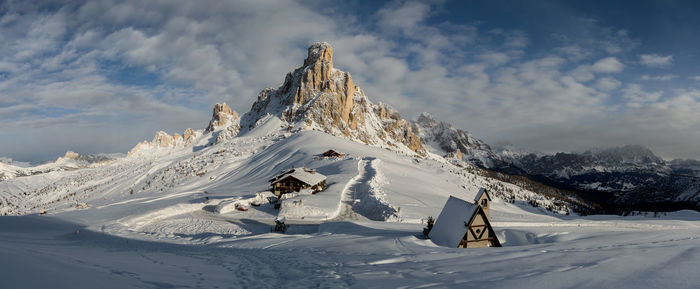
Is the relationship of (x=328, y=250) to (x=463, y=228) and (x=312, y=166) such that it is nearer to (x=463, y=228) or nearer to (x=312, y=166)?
(x=463, y=228)

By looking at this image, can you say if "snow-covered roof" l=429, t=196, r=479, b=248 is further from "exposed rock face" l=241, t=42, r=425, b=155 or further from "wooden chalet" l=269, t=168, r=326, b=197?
"exposed rock face" l=241, t=42, r=425, b=155

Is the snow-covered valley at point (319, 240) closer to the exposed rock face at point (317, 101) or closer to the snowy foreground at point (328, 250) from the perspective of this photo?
the snowy foreground at point (328, 250)

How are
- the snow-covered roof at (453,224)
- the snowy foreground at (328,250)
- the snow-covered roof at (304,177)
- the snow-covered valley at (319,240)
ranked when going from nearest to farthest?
the snowy foreground at (328,250) → the snow-covered valley at (319,240) → the snow-covered roof at (453,224) → the snow-covered roof at (304,177)

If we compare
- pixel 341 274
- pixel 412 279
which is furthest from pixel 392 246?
pixel 412 279

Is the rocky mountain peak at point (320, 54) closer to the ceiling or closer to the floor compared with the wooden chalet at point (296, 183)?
closer to the ceiling

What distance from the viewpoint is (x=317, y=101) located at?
14500 cm

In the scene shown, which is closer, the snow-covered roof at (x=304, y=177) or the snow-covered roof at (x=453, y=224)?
the snow-covered roof at (x=453, y=224)

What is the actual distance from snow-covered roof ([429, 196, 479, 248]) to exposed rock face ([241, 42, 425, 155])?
11272cm

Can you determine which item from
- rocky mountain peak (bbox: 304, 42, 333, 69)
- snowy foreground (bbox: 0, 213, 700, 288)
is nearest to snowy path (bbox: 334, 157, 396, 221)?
snowy foreground (bbox: 0, 213, 700, 288)

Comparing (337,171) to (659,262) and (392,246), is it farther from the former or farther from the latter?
(659,262)

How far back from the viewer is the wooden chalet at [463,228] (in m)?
18.2

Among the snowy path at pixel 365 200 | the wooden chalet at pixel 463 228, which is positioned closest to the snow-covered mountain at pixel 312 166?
the snowy path at pixel 365 200

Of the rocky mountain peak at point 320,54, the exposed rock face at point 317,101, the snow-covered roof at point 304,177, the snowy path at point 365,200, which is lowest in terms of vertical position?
the snowy path at point 365,200

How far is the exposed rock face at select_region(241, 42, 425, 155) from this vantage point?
14188 cm
